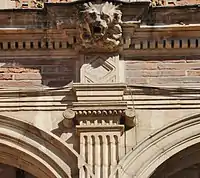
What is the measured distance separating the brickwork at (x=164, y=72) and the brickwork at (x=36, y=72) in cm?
55

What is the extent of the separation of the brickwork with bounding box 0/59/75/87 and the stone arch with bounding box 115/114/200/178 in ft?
3.10

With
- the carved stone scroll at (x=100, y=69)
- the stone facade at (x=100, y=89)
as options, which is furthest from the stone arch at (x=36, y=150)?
the carved stone scroll at (x=100, y=69)

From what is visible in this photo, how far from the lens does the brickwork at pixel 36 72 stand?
7.93 m

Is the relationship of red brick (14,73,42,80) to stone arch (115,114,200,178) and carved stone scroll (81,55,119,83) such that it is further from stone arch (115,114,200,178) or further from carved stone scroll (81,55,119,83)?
stone arch (115,114,200,178)

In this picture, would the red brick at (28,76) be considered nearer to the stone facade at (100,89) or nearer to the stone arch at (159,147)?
the stone facade at (100,89)

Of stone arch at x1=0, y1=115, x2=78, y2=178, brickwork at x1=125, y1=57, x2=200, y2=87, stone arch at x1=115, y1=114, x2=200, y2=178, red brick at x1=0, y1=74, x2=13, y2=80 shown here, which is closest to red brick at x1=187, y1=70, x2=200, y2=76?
brickwork at x1=125, y1=57, x2=200, y2=87

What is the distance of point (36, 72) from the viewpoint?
799 centimetres

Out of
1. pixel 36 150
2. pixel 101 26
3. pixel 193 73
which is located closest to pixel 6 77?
pixel 36 150

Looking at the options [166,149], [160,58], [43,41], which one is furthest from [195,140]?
[43,41]

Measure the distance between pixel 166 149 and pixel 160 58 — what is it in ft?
3.06

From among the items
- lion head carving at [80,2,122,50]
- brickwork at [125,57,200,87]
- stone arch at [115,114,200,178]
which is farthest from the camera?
brickwork at [125,57,200,87]

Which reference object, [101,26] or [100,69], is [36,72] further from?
[101,26]

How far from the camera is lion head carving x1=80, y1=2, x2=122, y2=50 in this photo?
7777mm

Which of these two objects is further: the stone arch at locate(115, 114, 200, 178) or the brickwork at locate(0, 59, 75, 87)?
the brickwork at locate(0, 59, 75, 87)
